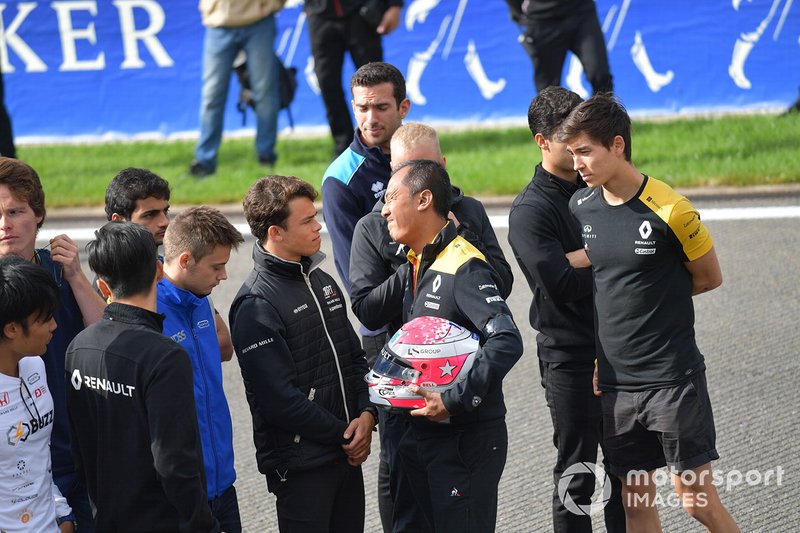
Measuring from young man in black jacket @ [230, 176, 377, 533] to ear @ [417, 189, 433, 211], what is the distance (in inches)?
17.7

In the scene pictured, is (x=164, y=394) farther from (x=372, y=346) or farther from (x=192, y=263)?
(x=372, y=346)

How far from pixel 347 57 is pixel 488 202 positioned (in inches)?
121

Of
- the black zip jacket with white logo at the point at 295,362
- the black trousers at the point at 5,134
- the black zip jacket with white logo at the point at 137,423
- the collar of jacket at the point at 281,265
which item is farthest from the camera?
the black trousers at the point at 5,134

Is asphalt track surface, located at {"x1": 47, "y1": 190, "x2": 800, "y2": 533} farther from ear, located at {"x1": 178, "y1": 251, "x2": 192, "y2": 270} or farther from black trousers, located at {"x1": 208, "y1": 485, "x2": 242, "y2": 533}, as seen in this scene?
ear, located at {"x1": 178, "y1": 251, "x2": 192, "y2": 270}

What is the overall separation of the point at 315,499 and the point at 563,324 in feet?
4.44

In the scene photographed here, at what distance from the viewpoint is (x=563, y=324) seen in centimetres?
465

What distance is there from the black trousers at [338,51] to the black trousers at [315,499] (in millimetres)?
7492

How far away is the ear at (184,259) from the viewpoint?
4.07 meters

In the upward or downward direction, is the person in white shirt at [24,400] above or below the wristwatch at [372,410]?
above

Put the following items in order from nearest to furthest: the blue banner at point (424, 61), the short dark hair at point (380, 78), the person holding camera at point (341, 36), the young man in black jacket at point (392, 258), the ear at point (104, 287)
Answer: the ear at point (104, 287) → the young man in black jacket at point (392, 258) → the short dark hair at point (380, 78) → the person holding camera at point (341, 36) → the blue banner at point (424, 61)

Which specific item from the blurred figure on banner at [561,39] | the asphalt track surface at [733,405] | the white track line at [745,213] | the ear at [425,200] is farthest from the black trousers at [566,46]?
the ear at [425,200]

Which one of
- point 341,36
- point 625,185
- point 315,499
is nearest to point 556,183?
point 625,185

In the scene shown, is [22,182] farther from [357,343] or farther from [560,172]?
[560,172]

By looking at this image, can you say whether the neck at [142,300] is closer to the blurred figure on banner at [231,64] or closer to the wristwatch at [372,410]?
the wristwatch at [372,410]
